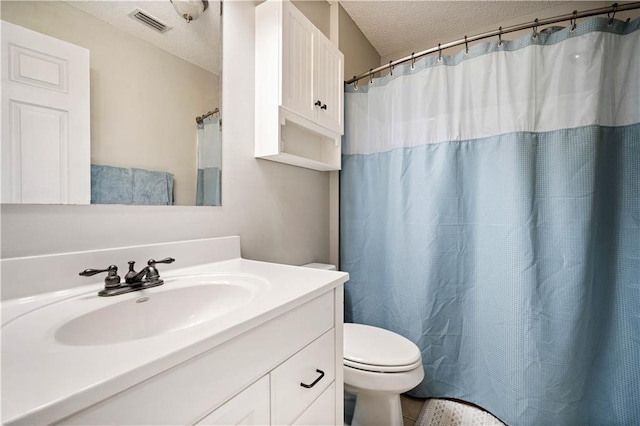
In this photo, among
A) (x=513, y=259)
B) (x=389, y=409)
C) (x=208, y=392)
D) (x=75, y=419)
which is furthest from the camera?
(x=513, y=259)

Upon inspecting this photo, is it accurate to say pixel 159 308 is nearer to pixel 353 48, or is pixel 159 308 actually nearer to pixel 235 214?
pixel 235 214

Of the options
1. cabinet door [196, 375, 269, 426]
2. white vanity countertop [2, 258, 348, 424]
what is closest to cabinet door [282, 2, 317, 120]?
white vanity countertop [2, 258, 348, 424]

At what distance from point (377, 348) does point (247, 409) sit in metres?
0.82

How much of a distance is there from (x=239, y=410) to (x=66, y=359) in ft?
1.00

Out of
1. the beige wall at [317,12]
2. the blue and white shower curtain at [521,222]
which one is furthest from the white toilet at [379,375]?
the beige wall at [317,12]

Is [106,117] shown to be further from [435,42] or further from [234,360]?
[435,42]

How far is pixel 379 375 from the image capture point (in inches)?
44.3

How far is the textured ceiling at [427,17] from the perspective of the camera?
5.99ft

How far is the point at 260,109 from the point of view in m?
1.23

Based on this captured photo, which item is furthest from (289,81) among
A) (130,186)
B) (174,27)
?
(130,186)

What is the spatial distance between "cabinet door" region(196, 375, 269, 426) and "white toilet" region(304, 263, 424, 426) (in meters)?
0.65

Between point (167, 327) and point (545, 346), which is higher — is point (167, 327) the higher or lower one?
the higher one

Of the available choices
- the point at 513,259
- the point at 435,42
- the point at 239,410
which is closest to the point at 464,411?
the point at 513,259

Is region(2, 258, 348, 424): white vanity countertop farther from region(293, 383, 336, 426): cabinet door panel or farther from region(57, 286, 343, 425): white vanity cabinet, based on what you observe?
region(293, 383, 336, 426): cabinet door panel
